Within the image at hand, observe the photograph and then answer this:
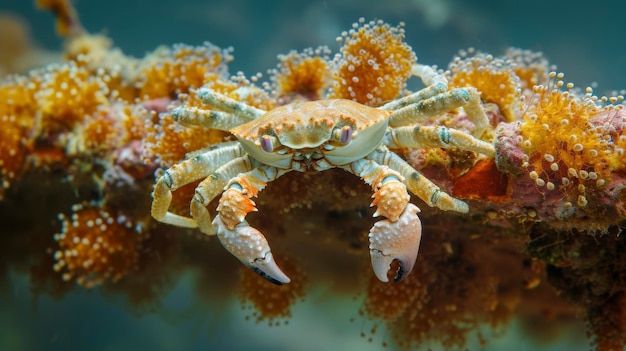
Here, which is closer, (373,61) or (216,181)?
(216,181)

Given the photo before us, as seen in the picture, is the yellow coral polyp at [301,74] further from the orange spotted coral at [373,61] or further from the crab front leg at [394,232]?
the crab front leg at [394,232]

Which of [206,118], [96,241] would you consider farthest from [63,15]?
[206,118]

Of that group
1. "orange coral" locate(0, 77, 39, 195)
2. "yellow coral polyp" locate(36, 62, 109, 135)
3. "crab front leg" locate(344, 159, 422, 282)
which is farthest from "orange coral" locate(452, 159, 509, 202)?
"orange coral" locate(0, 77, 39, 195)

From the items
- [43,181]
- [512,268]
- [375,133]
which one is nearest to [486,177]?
[375,133]

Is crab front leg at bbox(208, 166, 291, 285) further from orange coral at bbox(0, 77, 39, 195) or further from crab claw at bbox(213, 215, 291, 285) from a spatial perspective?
orange coral at bbox(0, 77, 39, 195)

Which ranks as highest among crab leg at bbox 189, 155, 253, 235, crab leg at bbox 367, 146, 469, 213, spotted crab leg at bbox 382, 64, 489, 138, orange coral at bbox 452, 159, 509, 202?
spotted crab leg at bbox 382, 64, 489, 138

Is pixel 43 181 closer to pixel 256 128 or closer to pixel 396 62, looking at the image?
pixel 256 128

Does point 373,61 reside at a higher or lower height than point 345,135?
higher

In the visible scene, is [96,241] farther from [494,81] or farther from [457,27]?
[457,27]
